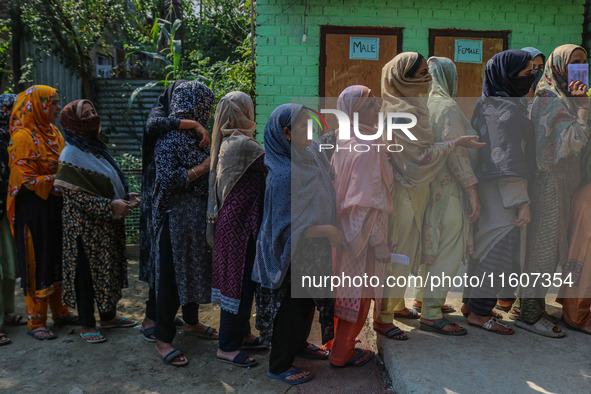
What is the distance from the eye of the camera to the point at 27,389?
2.71 m

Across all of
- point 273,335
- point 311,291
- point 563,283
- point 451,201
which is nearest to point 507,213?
point 451,201

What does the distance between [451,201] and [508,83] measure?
900mm

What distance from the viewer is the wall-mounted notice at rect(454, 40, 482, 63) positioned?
5.45 meters

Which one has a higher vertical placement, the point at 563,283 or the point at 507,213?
the point at 507,213

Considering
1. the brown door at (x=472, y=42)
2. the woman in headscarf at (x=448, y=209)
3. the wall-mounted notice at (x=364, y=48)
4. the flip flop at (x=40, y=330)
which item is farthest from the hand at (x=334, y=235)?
the brown door at (x=472, y=42)

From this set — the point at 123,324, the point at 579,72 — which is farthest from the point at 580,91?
the point at 123,324

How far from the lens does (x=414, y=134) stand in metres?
2.98

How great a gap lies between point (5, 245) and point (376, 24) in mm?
4336

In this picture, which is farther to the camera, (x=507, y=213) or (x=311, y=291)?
(x=507, y=213)

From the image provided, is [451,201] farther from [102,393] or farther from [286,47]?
[286,47]

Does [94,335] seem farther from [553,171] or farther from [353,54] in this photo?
[353,54]

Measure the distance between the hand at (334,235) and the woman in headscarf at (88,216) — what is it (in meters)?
1.48

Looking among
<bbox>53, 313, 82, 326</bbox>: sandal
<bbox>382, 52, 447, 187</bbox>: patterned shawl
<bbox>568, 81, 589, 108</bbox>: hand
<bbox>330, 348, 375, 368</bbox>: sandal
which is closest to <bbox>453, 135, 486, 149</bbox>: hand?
<bbox>382, 52, 447, 187</bbox>: patterned shawl

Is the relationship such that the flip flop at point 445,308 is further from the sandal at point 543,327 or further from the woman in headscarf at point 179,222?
the woman in headscarf at point 179,222
